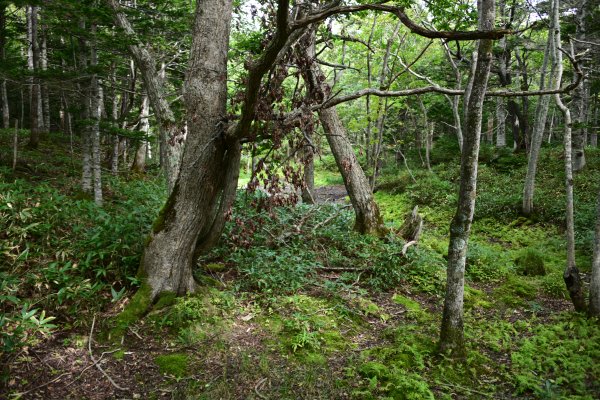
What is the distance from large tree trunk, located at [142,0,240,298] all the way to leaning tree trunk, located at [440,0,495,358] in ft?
9.32

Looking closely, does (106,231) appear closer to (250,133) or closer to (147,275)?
(147,275)

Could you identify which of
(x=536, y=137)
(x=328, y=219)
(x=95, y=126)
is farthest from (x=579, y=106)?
(x=95, y=126)

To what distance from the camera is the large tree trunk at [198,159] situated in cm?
466

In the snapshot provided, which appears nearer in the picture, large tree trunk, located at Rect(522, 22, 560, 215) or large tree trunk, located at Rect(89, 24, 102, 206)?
large tree trunk, located at Rect(89, 24, 102, 206)

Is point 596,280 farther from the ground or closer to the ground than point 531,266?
farther from the ground

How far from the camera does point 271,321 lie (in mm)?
4855

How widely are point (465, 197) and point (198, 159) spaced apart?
3348 millimetres

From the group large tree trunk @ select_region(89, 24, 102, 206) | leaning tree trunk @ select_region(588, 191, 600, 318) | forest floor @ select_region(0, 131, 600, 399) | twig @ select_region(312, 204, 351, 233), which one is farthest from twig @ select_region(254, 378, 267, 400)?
large tree trunk @ select_region(89, 24, 102, 206)

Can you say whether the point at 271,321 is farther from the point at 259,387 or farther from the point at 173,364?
the point at 173,364

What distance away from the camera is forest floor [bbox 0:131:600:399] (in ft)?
12.3

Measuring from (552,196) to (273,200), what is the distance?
490 inches

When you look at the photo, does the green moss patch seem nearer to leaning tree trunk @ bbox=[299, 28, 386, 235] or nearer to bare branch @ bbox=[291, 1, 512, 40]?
leaning tree trunk @ bbox=[299, 28, 386, 235]

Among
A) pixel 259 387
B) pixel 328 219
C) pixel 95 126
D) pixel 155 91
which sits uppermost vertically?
pixel 155 91

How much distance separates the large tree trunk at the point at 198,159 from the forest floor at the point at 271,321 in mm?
382
